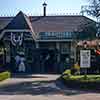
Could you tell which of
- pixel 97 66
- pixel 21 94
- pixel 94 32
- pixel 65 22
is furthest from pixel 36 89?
pixel 65 22

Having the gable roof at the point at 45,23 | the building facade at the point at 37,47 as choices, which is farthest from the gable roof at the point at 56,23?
the building facade at the point at 37,47

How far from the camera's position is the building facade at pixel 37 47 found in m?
36.1

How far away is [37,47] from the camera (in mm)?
36938

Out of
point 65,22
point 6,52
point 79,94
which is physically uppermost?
point 65,22

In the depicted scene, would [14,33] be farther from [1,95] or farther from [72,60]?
[1,95]

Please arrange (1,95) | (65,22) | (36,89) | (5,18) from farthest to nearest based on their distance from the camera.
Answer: (5,18), (65,22), (36,89), (1,95)

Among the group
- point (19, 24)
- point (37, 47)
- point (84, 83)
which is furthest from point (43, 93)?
point (19, 24)

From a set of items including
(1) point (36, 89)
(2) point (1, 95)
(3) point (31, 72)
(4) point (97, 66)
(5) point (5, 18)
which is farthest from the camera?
(5) point (5, 18)

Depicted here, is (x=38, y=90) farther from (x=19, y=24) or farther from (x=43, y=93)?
(x=19, y=24)

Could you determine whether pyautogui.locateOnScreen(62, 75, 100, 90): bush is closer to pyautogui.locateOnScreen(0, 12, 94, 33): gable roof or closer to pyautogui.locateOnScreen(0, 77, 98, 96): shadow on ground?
pyautogui.locateOnScreen(0, 77, 98, 96): shadow on ground

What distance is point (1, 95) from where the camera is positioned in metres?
18.9

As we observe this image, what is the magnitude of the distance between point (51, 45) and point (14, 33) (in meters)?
4.15

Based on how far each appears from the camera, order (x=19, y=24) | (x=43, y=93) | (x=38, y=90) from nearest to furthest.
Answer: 1. (x=43, y=93)
2. (x=38, y=90)
3. (x=19, y=24)

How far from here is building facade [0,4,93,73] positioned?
36.1 meters
